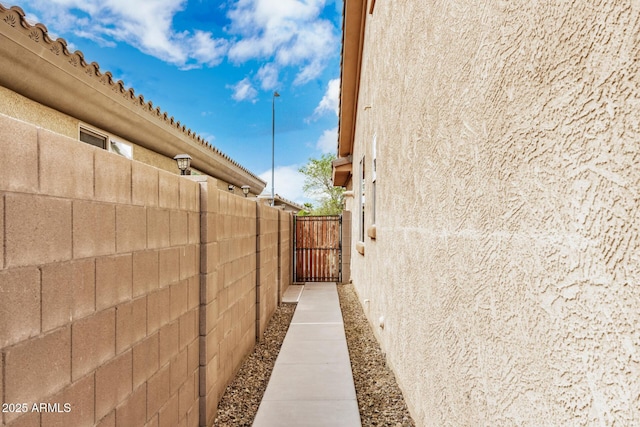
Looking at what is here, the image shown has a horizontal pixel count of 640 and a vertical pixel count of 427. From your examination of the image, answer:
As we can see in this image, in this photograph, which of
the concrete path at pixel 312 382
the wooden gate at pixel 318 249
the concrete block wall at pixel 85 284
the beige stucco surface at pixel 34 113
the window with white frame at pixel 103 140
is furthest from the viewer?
the wooden gate at pixel 318 249

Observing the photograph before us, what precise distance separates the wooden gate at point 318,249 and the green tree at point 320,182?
17465 millimetres

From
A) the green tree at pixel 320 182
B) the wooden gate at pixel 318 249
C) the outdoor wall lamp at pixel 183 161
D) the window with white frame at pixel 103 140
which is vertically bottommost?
the wooden gate at pixel 318 249

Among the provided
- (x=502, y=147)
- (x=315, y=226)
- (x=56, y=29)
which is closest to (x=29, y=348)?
(x=502, y=147)

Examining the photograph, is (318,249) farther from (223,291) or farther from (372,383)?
(223,291)

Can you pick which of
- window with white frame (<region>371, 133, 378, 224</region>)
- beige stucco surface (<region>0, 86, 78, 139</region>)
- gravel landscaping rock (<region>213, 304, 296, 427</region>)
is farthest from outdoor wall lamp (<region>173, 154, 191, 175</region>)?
window with white frame (<region>371, 133, 378, 224</region>)

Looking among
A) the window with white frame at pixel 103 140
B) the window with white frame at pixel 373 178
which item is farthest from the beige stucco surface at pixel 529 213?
the window with white frame at pixel 103 140

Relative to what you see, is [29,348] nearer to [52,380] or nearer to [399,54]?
[52,380]

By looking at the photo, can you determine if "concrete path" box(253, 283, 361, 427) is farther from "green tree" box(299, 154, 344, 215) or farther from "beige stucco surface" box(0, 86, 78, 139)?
"green tree" box(299, 154, 344, 215)

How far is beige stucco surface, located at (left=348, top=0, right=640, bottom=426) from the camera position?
1.01 metres

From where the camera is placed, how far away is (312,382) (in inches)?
175

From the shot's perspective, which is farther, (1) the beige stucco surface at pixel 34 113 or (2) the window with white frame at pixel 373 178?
(2) the window with white frame at pixel 373 178

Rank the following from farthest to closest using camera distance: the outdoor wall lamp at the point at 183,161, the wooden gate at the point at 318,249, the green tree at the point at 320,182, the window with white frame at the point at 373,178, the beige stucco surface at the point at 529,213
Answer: the green tree at the point at 320,182 → the wooden gate at the point at 318,249 → the window with white frame at the point at 373,178 → the outdoor wall lamp at the point at 183,161 → the beige stucco surface at the point at 529,213

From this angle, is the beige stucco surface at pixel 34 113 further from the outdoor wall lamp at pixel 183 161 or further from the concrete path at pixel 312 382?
the concrete path at pixel 312 382

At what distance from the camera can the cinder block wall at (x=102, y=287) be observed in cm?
139
